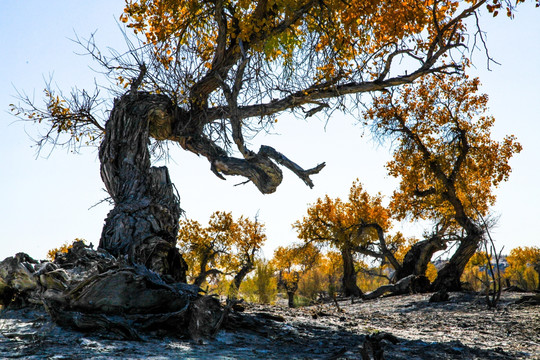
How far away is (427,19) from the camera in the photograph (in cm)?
755

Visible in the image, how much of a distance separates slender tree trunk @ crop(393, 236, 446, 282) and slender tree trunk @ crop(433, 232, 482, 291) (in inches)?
111

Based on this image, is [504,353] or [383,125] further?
[383,125]

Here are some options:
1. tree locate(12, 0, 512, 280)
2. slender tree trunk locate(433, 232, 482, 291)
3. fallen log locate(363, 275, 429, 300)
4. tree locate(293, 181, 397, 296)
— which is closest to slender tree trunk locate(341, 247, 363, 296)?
tree locate(293, 181, 397, 296)

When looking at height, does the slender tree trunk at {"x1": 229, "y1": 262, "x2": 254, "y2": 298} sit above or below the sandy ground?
above

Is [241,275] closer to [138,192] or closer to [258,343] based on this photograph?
[138,192]

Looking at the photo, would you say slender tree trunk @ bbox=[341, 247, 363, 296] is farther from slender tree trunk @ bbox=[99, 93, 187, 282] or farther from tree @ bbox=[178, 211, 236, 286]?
slender tree trunk @ bbox=[99, 93, 187, 282]

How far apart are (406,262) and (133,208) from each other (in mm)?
15047

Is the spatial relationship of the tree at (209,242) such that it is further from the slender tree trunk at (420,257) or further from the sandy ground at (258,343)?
the sandy ground at (258,343)

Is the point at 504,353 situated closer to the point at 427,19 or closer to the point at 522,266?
the point at 427,19

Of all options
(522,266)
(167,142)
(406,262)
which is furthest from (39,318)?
(522,266)

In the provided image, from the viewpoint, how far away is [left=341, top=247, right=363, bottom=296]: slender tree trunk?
21.8 meters

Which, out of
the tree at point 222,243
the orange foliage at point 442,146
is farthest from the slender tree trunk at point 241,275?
the orange foliage at point 442,146

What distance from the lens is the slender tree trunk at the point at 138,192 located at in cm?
604

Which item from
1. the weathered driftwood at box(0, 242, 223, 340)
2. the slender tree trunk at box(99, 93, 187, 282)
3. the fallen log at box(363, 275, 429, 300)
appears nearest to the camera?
the weathered driftwood at box(0, 242, 223, 340)
